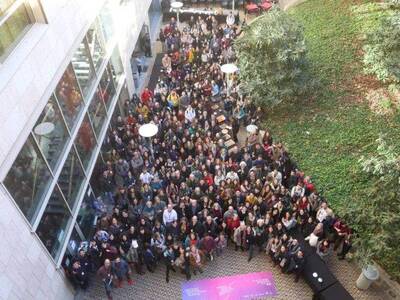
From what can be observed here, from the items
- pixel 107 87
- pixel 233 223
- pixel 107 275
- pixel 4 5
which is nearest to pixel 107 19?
pixel 107 87

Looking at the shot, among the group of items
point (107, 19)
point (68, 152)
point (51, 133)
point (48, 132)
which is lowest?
point (68, 152)

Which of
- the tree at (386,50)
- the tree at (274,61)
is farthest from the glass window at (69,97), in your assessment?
the tree at (386,50)

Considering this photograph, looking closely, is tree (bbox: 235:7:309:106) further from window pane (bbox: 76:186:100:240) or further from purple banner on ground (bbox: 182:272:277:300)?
Answer: window pane (bbox: 76:186:100:240)

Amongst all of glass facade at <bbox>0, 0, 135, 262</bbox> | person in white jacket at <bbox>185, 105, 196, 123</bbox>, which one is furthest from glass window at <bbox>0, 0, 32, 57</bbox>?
person in white jacket at <bbox>185, 105, 196, 123</bbox>

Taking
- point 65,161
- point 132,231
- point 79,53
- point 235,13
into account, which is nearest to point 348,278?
point 132,231

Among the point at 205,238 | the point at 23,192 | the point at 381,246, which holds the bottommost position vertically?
the point at 205,238

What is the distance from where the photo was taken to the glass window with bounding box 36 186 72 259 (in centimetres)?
1098

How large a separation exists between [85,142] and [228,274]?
6551 millimetres

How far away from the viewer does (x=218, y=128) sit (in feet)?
54.2

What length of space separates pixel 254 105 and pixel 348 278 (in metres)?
8.10

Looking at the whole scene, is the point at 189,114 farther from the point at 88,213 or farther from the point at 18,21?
the point at 18,21

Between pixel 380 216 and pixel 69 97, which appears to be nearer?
pixel 380 216

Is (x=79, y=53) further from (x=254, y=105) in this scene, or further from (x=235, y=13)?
(x=235, y=13)

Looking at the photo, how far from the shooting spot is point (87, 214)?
14000mm
